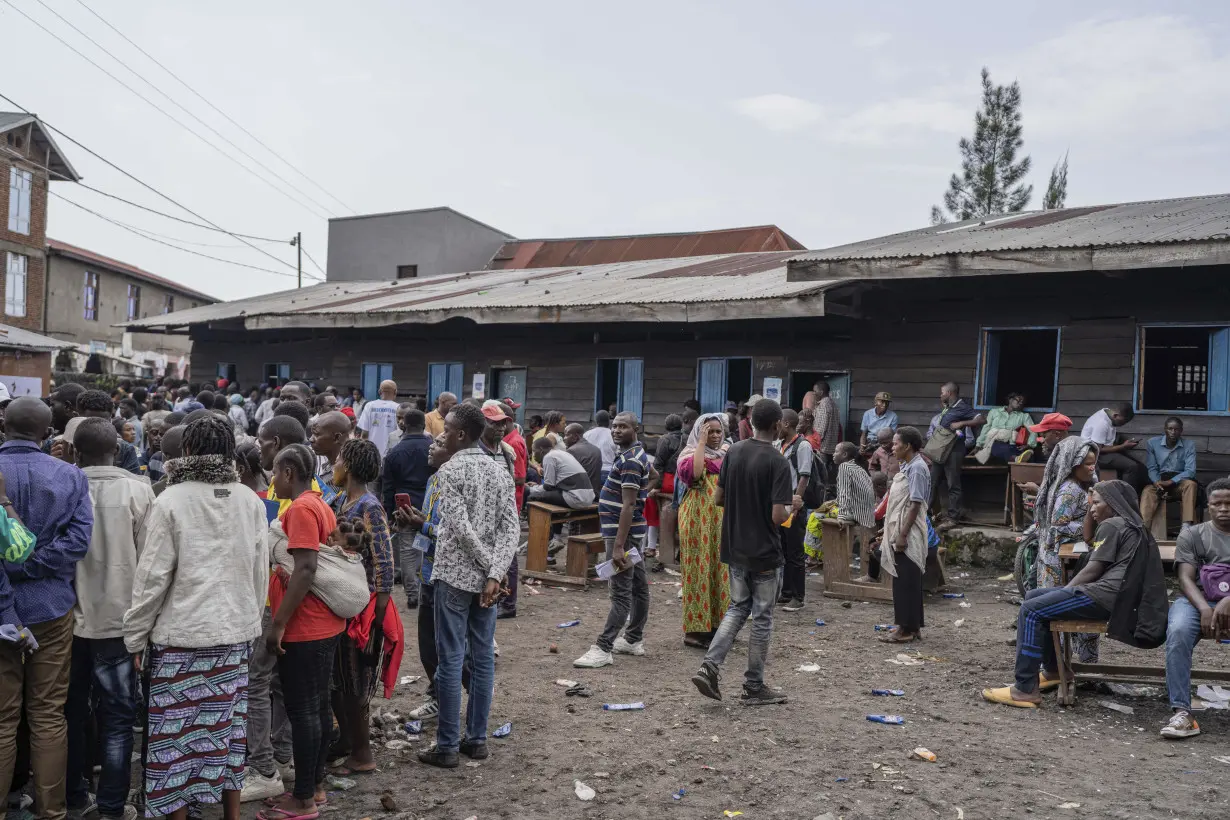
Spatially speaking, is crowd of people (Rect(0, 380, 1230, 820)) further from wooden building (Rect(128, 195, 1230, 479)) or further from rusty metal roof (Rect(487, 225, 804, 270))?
rusty metal roof (Rect(487, 225, 804, 270))

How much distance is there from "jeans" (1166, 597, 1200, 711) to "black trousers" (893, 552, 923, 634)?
2250 millimetres

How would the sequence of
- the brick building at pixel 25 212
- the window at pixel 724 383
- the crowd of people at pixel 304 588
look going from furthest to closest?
1. the brick building at pixel 25 212
2. the window at pixel 724 383
3. the crowd of people at pixel 304 588

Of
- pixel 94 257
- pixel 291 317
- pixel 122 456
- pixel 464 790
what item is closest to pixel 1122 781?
pixel 464 790

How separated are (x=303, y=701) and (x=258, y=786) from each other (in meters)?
0.59

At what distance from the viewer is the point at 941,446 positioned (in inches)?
470

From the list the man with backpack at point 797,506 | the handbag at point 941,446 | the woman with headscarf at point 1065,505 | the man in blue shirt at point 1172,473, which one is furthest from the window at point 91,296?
the woman with headscarf at point 1065,505

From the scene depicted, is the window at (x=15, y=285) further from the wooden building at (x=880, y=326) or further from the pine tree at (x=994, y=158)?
the pine tree at (x=994, y=158)

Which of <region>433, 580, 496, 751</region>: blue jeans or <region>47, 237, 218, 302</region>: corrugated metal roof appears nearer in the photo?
<region>433, 580, 496, 751</region>: blue jeans

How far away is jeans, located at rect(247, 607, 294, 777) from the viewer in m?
4.31

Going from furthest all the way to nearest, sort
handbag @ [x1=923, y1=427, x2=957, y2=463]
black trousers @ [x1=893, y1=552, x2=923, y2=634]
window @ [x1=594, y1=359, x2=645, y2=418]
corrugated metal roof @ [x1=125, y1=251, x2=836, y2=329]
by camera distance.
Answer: window @ [x1=594, y1=359, x2=645, y2=418]
corrugated metal roof @ [x1=125, y1=251, x2=836, y2=329]
handbag @ [x1=923, y1=427, x2=957, y2=463]
black trousers @ [x1=893, y1=552, x2=923, y2=634]

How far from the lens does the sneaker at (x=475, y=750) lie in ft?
16.5

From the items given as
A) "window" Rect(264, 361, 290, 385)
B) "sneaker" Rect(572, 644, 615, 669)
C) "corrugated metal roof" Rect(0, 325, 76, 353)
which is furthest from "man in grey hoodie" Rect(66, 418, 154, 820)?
"corrugated metal roof" Rect(0, 325, 76, 353)

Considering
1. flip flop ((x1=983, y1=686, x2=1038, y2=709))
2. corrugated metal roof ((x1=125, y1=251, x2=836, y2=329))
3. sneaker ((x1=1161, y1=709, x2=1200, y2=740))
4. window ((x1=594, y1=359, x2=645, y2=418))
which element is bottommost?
flip flop ((x1=983, y1=686, x2=1038, y2=709))

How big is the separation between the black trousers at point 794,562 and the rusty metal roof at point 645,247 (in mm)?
14227
